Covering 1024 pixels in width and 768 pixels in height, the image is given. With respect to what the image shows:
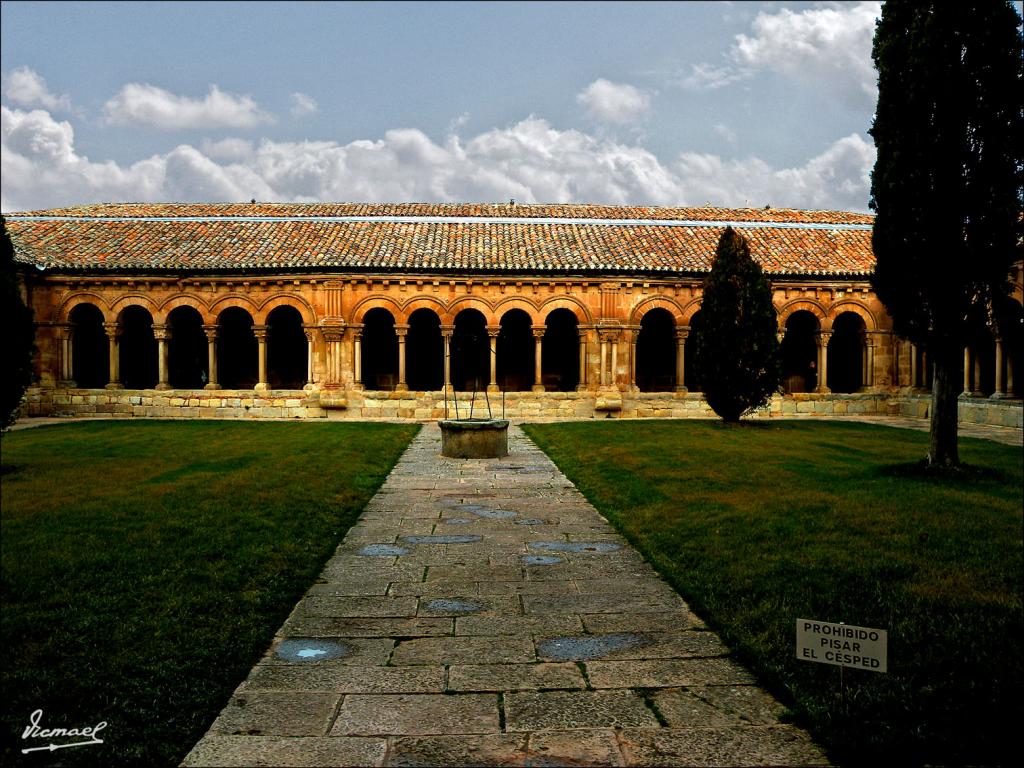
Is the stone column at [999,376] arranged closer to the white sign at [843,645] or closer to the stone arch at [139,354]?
the white sign at [843,645]

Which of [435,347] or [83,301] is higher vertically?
[83,301]

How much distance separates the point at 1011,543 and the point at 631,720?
498cm

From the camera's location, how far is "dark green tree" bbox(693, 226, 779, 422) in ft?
62.6

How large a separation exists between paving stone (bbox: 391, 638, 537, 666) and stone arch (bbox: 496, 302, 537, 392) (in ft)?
69.1

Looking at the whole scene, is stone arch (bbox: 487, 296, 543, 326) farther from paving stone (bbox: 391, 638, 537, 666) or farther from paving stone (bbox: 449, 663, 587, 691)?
paving stone (bbox: 449, 663, 587, 691)

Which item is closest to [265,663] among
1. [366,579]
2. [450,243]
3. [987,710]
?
[366,579]

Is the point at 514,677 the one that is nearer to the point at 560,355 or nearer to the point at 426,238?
the point at 426,238

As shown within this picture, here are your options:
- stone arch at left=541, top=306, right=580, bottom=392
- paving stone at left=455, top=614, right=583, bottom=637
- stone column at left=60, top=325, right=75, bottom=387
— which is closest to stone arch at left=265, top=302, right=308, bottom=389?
stone column at left=60, top=325, right=75, bottom=387

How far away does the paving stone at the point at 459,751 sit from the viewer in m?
3.16

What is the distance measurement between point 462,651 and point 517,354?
21831mm

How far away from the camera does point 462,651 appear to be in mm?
4453

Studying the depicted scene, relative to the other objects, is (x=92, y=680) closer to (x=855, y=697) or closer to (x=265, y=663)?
(x=265, y=663)

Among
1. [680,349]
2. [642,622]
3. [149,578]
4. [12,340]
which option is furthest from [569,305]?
[642,622]

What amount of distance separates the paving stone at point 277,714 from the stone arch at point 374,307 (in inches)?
780
